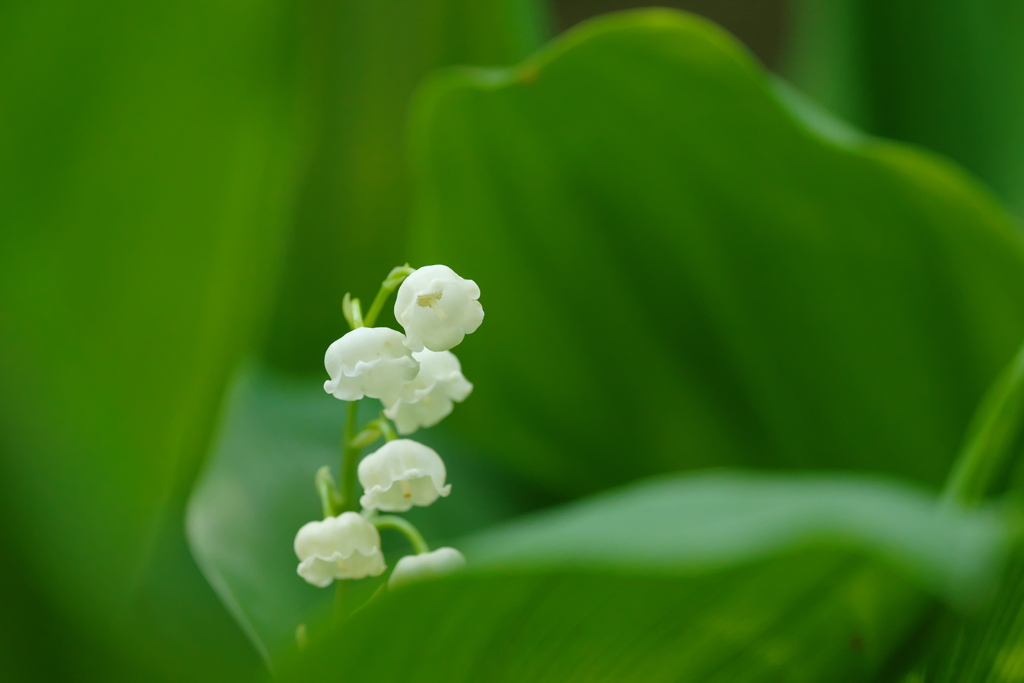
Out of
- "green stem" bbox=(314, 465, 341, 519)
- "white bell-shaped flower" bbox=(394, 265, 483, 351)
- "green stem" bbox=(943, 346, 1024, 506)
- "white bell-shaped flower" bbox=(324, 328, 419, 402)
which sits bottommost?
"green stem" bbox=(943, 346, 1024, 506)

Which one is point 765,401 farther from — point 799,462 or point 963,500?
point 963,500

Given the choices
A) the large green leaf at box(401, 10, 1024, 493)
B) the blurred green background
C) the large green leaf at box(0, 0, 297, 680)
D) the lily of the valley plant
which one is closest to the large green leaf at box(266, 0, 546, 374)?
the blurred green background

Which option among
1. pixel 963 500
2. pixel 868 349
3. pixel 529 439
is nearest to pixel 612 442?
pixel 529 439

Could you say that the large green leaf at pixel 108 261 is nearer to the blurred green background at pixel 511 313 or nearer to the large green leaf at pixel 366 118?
the blurred green background at pixel 511 313

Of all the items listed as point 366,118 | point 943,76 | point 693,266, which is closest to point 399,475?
point 693,266

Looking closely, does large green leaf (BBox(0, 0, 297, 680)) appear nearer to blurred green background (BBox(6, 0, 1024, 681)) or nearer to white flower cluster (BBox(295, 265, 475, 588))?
blurred green background (BBox(6, 0, 1024, 681))

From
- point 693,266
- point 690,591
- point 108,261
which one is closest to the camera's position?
point 690,591

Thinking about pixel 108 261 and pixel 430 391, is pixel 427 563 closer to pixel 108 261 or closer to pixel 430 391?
pixel 430 391
